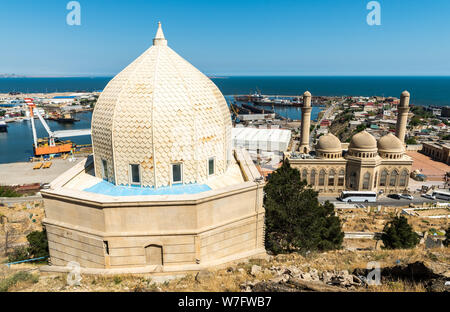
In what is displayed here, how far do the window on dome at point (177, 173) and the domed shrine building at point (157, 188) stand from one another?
2.2 inches

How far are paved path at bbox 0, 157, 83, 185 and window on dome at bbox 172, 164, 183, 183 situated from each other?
137 feet

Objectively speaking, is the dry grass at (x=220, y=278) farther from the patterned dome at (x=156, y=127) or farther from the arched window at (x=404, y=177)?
the arched window at (x=404, y=177)

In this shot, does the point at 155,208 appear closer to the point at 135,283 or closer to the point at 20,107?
the point at 135,283

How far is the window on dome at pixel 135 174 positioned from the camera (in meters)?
16.1

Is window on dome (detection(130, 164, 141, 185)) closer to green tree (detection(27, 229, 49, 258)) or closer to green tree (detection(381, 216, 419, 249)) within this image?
green tree (detection(27, 229, 49, 258))

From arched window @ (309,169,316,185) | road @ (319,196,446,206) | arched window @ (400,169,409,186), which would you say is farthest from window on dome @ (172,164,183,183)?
arched window @ (400,169,409,186)

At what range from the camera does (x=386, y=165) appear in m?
40.0

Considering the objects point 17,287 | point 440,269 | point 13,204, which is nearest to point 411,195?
point 440,269

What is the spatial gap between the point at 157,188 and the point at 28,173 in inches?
1921

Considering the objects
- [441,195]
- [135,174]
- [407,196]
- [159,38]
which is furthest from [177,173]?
[441,195]

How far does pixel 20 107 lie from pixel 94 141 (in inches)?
5627

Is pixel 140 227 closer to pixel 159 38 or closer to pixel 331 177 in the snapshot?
pixel 159 38

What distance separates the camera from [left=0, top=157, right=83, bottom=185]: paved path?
161ft

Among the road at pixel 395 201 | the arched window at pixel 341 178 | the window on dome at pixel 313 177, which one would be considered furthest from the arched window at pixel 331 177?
the road at pixel 395 201
